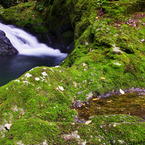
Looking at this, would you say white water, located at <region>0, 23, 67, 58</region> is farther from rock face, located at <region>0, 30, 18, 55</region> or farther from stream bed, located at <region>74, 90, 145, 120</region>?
stream bed, located at <region>74, 90, 145, 120</region>

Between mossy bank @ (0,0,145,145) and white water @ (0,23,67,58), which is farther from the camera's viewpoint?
white water @ (0,23,67,58)

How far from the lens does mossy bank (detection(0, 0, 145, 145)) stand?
5.22 ft

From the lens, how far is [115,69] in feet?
11.1

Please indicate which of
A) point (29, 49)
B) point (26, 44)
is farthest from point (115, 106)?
point (26, 44)

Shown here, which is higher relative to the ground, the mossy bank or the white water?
the mossy bank

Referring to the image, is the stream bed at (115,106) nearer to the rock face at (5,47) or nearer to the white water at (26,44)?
the white water at (26,44)

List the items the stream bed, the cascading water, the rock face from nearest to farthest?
the stream bed, the cascading water, the rock face

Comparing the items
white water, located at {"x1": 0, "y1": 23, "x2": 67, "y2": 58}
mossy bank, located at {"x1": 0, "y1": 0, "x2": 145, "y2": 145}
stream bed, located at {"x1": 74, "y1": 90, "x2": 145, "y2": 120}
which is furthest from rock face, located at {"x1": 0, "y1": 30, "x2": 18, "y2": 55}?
stream bed, located at {"x1": 74, "y1": 90, "x2": 145, "y2": 120}

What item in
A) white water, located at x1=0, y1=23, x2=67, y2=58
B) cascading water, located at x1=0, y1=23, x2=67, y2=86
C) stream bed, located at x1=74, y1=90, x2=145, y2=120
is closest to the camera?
stream bed, located at x1=74, y1=90, x2=145, y2=120

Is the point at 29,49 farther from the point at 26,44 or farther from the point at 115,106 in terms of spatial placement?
the point at 115,106

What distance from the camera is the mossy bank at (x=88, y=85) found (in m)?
1.59

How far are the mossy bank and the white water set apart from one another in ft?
21.1

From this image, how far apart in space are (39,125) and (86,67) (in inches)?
86.9

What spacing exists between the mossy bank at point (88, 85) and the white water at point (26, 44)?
6423 millimetres
